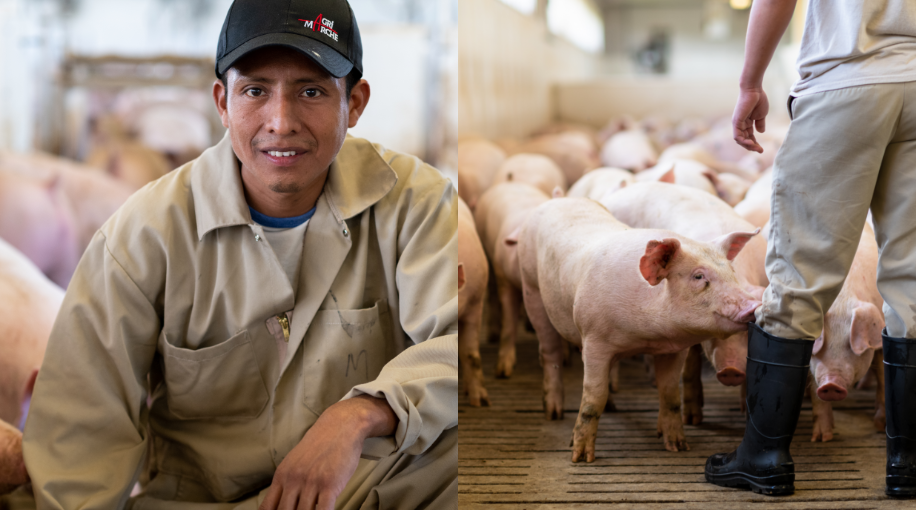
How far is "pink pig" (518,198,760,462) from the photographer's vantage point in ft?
6.06

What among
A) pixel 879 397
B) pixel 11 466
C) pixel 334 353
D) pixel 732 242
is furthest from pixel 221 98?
pixel 879 397

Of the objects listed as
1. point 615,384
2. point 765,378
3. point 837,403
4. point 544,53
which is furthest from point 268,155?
point 544,53

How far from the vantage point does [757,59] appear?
173 cm

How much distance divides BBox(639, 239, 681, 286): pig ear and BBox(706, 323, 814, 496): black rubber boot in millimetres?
238

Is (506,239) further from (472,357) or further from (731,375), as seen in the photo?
(731,375)

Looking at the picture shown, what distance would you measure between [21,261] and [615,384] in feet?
6.68

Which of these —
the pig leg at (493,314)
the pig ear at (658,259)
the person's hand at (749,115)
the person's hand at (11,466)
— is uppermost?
the person's hand at (749,115)

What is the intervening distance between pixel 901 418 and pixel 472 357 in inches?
53.8

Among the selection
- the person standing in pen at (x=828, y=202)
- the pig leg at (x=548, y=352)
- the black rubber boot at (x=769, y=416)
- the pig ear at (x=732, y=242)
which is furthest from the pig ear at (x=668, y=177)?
the black rubber boot at (x=769, y=416)

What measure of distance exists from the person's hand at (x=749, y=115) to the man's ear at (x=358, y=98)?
0.88m

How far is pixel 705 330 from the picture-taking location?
186 cm

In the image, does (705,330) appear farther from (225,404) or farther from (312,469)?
(225,404)

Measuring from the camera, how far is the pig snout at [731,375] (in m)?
2.03

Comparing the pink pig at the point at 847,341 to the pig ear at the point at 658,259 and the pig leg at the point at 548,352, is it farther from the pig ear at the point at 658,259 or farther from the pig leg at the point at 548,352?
the pig leg at the point at 548,352
